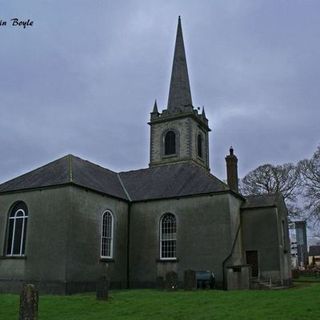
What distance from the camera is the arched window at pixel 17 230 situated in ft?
83.9

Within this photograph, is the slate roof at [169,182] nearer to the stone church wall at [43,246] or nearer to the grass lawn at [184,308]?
the stone church wall at [43,246]

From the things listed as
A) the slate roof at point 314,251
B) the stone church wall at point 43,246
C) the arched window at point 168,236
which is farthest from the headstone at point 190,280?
the slate roof at point 314,251

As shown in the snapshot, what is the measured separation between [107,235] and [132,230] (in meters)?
2.33

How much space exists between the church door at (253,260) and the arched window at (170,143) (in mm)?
15032

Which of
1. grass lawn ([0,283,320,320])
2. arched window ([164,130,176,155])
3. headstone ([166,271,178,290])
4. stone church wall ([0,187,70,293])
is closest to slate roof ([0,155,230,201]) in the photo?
stone church wall ([0,187,70,293])

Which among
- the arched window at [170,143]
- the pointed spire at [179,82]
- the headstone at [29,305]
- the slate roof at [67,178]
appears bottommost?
the headstone at [29,305]

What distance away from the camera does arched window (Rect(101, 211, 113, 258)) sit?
89.8 feet

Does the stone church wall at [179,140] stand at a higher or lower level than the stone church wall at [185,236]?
higher

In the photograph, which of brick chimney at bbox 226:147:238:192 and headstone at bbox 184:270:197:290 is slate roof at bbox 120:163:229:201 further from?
headstone at bbox 184:270:197:290

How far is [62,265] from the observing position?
23.6 meters

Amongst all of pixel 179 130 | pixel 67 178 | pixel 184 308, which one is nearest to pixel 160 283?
pixel 67 178

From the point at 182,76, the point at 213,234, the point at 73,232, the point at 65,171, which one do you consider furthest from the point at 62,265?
the point at 182,76

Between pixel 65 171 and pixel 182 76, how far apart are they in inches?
879

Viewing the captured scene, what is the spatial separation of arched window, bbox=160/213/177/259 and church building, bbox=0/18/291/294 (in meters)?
0.07
